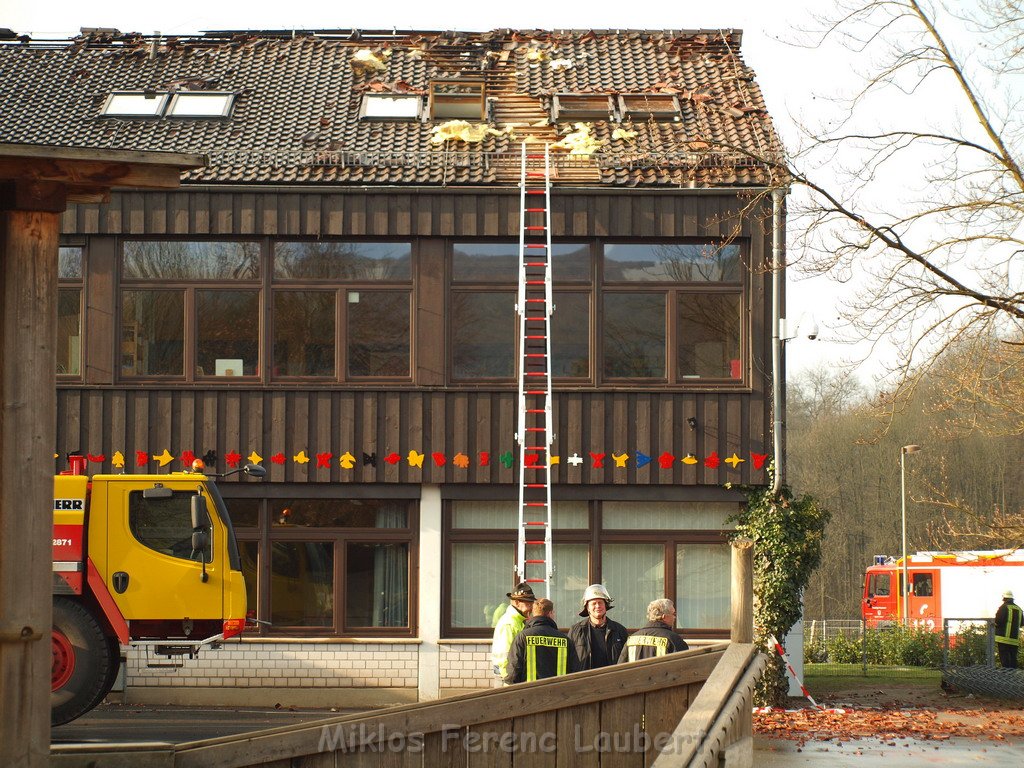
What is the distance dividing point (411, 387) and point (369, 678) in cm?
379

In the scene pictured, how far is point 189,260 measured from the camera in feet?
62.4

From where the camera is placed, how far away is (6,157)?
662cm

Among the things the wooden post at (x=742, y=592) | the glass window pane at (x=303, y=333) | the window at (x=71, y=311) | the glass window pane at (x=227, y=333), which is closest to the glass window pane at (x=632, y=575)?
the glass window pane at (x=303, y=333)

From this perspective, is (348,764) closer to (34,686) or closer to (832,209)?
(34,686)

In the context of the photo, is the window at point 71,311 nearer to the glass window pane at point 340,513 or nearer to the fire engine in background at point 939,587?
the glass window pane at point 340,513

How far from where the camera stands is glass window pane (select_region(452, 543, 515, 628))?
1869cm

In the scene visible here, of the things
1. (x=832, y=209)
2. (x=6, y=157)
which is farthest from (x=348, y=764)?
(x=832, y=209)

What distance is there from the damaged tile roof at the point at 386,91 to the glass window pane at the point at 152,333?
1.70 m

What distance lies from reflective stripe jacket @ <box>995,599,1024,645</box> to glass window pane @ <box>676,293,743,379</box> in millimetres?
8951

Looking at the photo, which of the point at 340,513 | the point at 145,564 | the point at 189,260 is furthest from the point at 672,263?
the point at 145,564

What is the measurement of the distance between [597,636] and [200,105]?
12833mm

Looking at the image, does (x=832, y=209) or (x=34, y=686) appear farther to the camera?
(x=832, y=209)

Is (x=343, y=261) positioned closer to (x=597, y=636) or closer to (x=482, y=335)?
(x=482, y=335)

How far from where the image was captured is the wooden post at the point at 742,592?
287 inches
